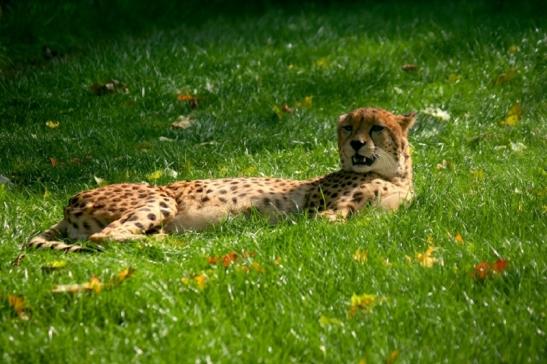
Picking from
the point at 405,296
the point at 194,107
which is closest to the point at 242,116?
the point at 194,107

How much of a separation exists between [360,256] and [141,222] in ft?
5.45

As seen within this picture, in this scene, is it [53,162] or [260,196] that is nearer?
[260,196]

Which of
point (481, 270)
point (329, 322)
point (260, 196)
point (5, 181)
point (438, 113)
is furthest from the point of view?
point (438, 113)

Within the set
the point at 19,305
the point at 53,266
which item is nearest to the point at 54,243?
the point at 53,266

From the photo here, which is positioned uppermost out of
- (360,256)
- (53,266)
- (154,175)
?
(360,256)

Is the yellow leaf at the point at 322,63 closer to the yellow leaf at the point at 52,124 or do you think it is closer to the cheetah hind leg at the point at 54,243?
the yellow leaf at the point at 52,124

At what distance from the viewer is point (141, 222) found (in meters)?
6.46

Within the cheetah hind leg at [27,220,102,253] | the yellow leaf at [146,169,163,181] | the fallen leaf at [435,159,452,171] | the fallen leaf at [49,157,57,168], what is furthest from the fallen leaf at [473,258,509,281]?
the fallen leaf at [49,157,57,168]

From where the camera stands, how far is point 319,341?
180 inches

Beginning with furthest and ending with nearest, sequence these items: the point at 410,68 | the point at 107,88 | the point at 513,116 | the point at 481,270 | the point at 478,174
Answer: the point at 410,68 → the point at 107,88 → the point at 513,116 → the point at 478,174 → the point at 481,270

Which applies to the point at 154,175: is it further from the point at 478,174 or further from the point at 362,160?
the point at 478,174

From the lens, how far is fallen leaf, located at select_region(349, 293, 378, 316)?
4.86 metres

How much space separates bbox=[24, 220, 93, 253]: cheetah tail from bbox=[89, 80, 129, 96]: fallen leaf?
399 centimetres

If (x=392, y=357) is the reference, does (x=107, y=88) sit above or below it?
below
